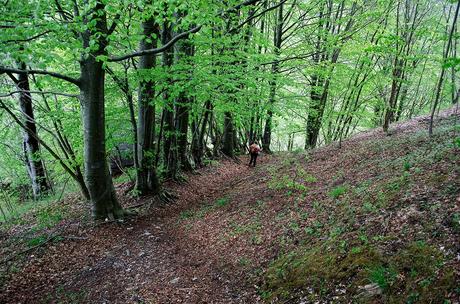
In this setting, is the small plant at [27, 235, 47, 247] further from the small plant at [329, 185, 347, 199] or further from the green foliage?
the small plant at [329, 185, 347, 199]

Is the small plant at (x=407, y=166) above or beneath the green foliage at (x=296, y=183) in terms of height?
above

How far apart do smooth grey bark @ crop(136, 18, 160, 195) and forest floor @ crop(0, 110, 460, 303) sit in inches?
40.7

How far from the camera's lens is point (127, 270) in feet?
22.7

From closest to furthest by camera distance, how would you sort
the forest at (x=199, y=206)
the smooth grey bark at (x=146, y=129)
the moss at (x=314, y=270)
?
the moss at (x=314, y=270) < the forest at (x=199, y=206) < the smooth grey bark at (x=146, y=129)

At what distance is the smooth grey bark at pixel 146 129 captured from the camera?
10219 millimetres

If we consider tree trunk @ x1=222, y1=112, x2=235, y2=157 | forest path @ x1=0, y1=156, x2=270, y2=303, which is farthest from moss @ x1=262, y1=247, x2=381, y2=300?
tree trunk @ x1=222, y1=112, x2=235, y2=157

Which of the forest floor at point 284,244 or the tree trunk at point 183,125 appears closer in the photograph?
the forest floor at point 284,244

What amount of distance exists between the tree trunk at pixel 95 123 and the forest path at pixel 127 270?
2.97ft

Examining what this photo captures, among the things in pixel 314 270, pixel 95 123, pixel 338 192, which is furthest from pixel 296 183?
pixel 95 123

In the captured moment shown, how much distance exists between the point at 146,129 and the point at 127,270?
18.1 ft

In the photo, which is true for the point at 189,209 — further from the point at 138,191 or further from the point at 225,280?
the point at 225,280

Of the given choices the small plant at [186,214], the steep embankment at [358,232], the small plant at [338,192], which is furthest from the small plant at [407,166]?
the small plant at [186,214]

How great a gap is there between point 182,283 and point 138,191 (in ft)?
19.5

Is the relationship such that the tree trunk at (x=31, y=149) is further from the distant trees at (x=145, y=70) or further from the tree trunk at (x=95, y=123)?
the tree trunk at (x=95, y=123)
